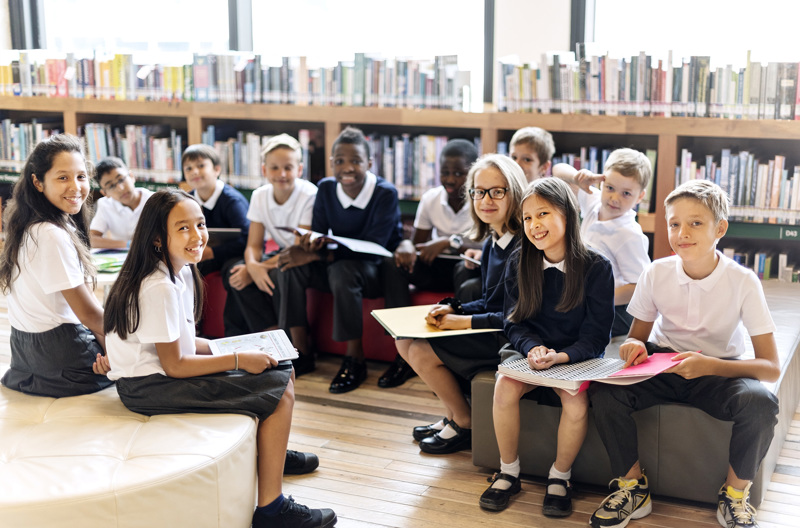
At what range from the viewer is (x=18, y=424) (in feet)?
7.28

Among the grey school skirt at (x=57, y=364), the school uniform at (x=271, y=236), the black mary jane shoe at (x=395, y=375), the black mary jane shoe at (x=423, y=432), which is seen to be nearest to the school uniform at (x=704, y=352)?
the black mary jane shoe at (x=423, y=432)

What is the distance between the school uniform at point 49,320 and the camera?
7.74 ft

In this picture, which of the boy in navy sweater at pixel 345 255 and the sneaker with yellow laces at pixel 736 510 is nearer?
the sneaker with yellow laces at pixel 736 510

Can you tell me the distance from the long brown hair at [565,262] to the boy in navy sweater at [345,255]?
111 centimetres

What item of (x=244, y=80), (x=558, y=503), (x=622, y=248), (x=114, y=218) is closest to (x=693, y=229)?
(x=622, y=248)

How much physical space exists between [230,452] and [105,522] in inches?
12.9

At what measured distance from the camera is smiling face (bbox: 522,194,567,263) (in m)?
2.42

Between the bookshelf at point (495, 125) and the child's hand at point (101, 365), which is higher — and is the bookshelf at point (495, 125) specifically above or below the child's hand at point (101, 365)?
above

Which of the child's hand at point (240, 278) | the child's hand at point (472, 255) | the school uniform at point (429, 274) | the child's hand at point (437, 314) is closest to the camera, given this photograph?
the child's hand at point (437, 314)

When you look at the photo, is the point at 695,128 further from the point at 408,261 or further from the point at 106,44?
the point at 106,44

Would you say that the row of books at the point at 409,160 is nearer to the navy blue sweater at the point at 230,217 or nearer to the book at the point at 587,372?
the navy blue sweater at the point at 230,217

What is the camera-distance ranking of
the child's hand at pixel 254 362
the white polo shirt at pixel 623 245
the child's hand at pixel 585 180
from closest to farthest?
1. the child's hand at pixel 254 362
2. the white polo shirt at pixel 623 245
3. the child's hand at pixel 585 180

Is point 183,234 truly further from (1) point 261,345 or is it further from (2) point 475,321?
(2) point 475,321

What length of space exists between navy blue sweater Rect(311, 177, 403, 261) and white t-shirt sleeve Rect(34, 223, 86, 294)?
1.40 meters
